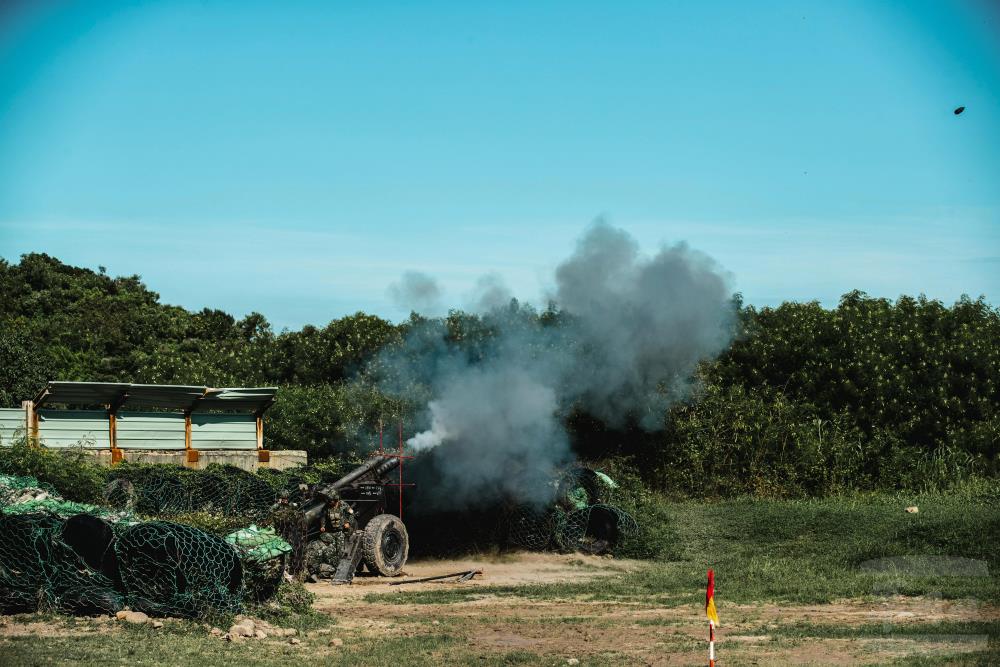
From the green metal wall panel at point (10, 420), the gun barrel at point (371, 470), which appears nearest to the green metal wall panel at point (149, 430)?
the green metal wall panel at point (10, 420)

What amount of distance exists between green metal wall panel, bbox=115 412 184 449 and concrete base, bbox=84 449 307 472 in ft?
0.74

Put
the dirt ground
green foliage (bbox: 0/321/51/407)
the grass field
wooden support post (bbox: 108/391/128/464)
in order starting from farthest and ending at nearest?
green foliage (bbox: 0/321/51/407)
wooden support post (bbox: 108/391/128/464)
the dirt ground
the grass field

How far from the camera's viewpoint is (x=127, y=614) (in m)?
14.0

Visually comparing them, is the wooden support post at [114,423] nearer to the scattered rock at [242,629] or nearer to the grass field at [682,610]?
the grass field at [682,610]

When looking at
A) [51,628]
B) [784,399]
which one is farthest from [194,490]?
[784,399]

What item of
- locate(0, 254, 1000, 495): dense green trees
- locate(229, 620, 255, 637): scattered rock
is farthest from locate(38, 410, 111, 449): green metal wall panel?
locate(229, 620, 255, 637): scattered rock

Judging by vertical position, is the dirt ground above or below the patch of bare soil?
below

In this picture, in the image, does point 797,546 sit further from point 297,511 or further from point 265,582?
point 265,582

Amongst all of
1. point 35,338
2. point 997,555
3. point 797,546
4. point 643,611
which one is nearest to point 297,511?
point 643,611

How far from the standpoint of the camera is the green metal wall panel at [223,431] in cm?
2828

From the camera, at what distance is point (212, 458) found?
1088 inches

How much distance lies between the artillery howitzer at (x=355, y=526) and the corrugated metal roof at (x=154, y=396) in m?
7.84

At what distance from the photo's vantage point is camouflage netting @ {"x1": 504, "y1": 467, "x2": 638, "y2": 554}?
22.7 metres

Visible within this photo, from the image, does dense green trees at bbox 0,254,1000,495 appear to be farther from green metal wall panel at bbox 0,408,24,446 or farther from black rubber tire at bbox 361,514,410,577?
green metal wall panel at bbox 0,408,24,446
